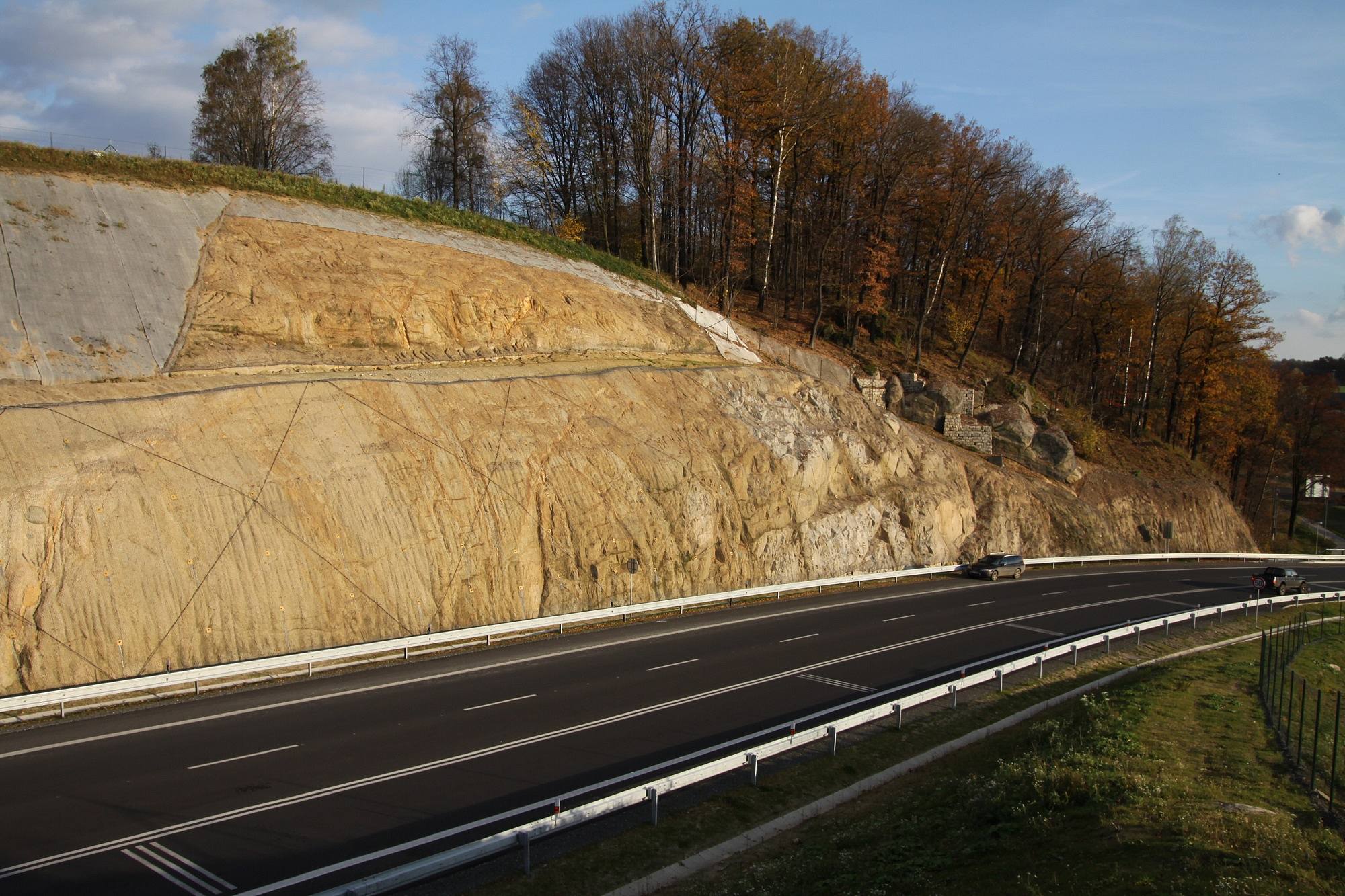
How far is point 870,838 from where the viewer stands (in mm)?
10961

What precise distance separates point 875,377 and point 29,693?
39508mm

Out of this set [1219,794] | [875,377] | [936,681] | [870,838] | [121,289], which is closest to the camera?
[870,838]

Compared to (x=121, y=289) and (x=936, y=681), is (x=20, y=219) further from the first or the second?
(x=936, y=681)

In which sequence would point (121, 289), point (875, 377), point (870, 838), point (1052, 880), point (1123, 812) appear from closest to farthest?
point (1052, 880) < point (1123, 812) < point (870, 838) < point (121, 289) < point (875, 377)

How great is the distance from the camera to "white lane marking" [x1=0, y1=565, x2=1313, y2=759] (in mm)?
14242

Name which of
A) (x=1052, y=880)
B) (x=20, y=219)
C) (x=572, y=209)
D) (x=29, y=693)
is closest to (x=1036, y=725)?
(x=1052, y=880)

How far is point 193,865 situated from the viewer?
998cm

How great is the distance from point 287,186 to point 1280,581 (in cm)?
4609

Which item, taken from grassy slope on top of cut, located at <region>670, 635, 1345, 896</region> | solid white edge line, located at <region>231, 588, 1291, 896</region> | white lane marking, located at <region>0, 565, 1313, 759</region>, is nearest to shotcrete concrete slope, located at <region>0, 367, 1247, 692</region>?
white lane marking, located at <region>0, 565, 1313, 759</region>

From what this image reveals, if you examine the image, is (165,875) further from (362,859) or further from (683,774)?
(683,774)

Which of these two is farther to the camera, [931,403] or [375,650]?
[931,403]

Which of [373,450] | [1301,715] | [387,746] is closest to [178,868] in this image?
[387,746]

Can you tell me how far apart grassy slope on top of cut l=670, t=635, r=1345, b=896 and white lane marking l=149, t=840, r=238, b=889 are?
5.20 meters

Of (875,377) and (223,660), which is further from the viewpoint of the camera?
(875,377)
